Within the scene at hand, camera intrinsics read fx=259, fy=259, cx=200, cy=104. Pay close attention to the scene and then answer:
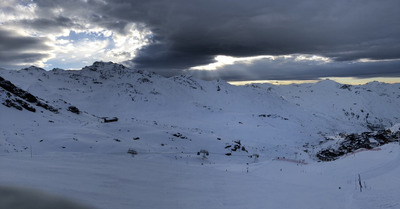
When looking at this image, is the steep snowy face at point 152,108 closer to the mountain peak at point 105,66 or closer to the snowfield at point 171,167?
the mountain peak at point 105,66

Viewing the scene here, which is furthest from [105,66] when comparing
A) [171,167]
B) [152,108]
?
[171,167]

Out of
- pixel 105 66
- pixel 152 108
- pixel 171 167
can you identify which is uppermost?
pixel 105 66

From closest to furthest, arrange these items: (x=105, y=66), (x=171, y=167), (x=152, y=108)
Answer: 1. (x=171, y=167)
2. (x=152, y=108)
3. (x=105, y=66)

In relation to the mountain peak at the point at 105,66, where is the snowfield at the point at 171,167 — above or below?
below

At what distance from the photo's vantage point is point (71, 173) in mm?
7391

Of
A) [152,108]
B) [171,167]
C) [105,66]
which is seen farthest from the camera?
[105,66]

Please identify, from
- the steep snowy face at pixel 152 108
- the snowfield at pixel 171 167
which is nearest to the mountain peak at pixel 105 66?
the steep snowy face at pixel 152 108

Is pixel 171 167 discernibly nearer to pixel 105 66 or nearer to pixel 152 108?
pixel 152 108

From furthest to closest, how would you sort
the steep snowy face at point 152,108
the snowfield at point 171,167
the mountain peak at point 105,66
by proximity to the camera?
1. the mountain peak at point 105,66
2. the steep snowy face at point 152,108
3. the snowfield at point 171,167

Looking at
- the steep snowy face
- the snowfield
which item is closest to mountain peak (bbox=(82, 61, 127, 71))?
the steep snowy face

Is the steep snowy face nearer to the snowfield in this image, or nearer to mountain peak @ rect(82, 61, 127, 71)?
mountain peak @ rect(82, 61, 127, 71)

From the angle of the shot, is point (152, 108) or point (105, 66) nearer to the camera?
point (152, 108)

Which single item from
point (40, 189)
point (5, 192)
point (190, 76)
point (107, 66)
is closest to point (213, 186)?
point (40, 189)

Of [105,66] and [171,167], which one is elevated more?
[105,66]
